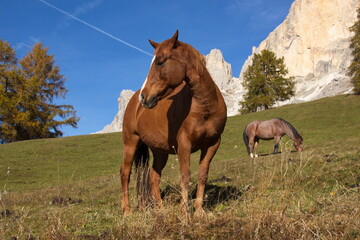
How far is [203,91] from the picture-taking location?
471cm

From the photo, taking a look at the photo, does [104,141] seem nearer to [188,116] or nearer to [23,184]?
[23,184]

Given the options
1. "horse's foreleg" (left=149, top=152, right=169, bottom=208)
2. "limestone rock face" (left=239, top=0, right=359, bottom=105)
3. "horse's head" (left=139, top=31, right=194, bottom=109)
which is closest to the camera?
"horse's head" (left=139, top=31, right=194, bottom=109)

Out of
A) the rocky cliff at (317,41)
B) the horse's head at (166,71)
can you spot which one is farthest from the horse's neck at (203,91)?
the rocky cliff at (317,41)

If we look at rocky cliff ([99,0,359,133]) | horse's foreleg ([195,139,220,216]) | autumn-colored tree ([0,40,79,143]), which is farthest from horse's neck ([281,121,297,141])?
rocky cliff ([99,0,359,133])

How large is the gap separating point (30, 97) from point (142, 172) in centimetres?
4133

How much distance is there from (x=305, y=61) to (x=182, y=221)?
18690 centimetres

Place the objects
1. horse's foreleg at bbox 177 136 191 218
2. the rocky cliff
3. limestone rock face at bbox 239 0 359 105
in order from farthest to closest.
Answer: limestone rock face at bbox 239 0 359 105, the rocky cliff, horse's foreleg at bbox 177 136 191 218

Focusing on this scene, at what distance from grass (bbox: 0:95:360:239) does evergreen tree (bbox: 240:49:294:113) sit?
25.3 meters

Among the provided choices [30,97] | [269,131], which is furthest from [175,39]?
[30,97]

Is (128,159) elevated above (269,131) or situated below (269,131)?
below

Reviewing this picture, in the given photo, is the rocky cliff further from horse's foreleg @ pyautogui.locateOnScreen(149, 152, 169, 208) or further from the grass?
horse's foreleg @ pyautogui.locateOnScreen(149, 152, 169, 208)

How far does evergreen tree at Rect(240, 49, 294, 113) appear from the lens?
53625 millimetres

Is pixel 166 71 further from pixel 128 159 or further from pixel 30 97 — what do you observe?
pixel 30 97

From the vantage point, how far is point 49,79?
48.5 metres
